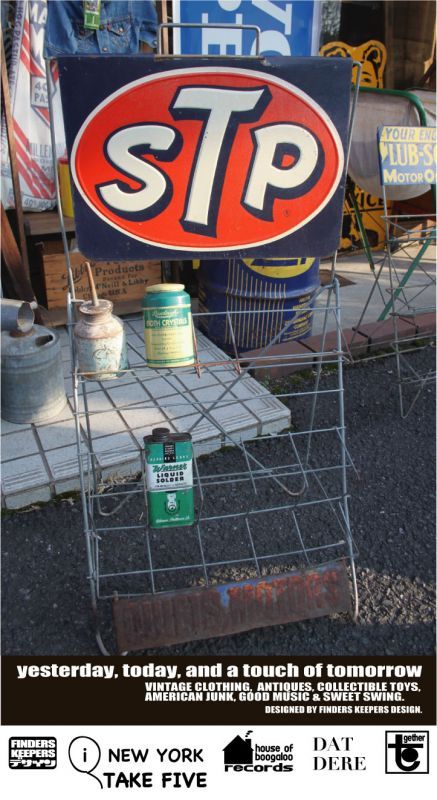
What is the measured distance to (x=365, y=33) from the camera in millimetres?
6414

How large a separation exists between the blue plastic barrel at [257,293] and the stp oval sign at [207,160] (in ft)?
7.07

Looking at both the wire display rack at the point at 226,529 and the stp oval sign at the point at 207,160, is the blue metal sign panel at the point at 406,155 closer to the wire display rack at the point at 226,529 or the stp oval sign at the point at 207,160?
the wire display rack at the point at 226,529

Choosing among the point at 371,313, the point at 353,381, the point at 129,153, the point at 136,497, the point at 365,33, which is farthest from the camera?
the point at 365,33

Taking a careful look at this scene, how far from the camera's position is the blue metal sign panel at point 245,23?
5.00 metres

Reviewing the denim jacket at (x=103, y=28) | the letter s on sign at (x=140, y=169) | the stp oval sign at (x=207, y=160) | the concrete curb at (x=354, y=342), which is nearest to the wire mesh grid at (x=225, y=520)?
the stp oval sign at (x=207, y=160)

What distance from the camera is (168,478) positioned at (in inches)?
96.7

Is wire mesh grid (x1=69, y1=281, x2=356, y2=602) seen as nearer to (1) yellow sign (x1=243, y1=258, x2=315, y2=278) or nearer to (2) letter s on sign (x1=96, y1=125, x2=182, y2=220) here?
(2) letter s on sign (x1=96, y1=125, x2=182, y2=220)

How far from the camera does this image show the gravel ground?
99.0 inches

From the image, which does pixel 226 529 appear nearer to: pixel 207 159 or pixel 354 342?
pixel 207 159

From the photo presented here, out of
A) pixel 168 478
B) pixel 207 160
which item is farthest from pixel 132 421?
pixel 207 160

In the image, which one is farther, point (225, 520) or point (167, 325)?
point (225, 520)

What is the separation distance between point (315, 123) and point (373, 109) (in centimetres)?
334

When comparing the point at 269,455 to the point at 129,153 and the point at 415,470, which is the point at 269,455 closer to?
the point at 415,470

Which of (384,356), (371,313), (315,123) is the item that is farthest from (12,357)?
(371,313)
